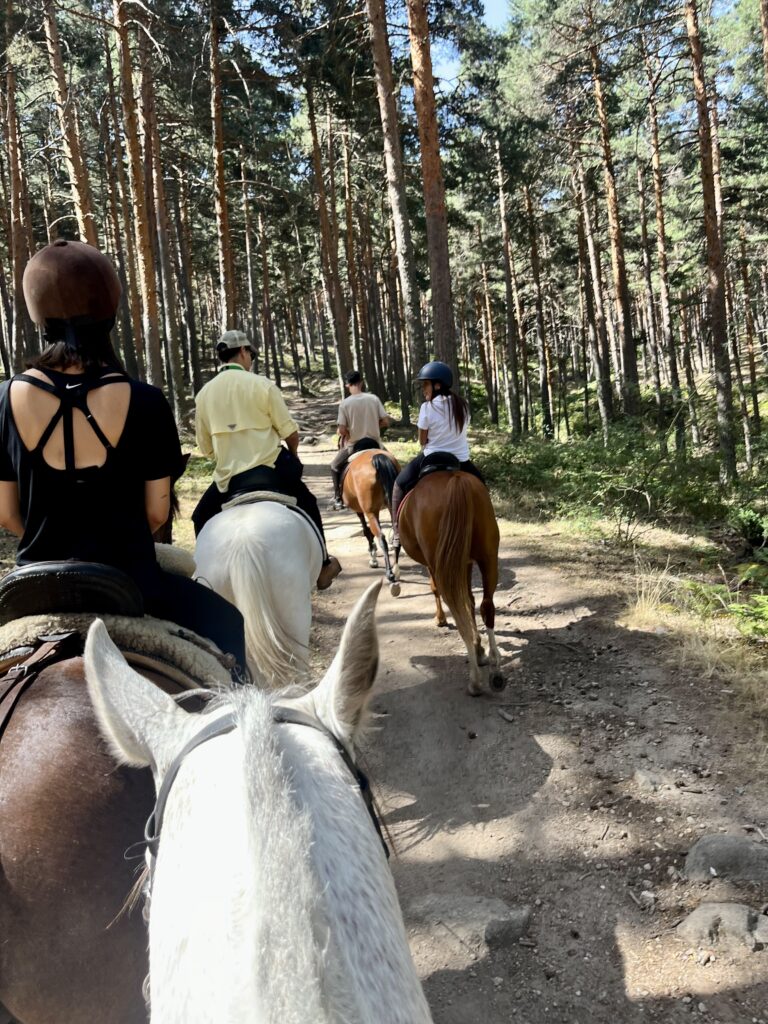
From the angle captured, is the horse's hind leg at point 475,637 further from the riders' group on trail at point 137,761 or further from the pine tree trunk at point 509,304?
the pine tree trunk at point 509,304

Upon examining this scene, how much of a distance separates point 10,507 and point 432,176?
32.8ft

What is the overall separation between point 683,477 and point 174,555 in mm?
9824

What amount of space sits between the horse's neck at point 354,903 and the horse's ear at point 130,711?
1.05ft

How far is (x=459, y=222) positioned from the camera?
24.2 m

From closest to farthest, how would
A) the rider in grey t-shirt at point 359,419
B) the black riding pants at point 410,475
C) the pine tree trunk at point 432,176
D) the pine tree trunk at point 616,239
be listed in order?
the black riding pants at point 410,475 < the rider in grey t-shirt at point 359,419 < the pine tree trunk at point 432,176 < the pine tree trunk at point 616,239

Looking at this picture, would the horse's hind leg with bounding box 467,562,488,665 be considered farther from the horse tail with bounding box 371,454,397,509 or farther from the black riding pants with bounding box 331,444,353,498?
the black riding pants with bounding box 331,444,353,498

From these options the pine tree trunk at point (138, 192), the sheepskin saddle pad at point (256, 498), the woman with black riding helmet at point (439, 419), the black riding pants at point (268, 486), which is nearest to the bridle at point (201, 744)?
the sheepskin saddle pad at point (256, 498)

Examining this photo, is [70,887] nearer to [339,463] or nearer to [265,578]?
[265,578]

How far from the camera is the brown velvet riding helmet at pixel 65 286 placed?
2.23m

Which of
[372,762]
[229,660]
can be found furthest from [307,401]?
[229,660]

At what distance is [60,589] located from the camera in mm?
2041

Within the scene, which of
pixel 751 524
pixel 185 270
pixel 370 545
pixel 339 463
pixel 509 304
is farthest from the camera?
pixel 185 270

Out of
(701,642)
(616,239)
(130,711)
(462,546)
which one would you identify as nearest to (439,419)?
(462,546)

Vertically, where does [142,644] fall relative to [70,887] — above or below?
above
